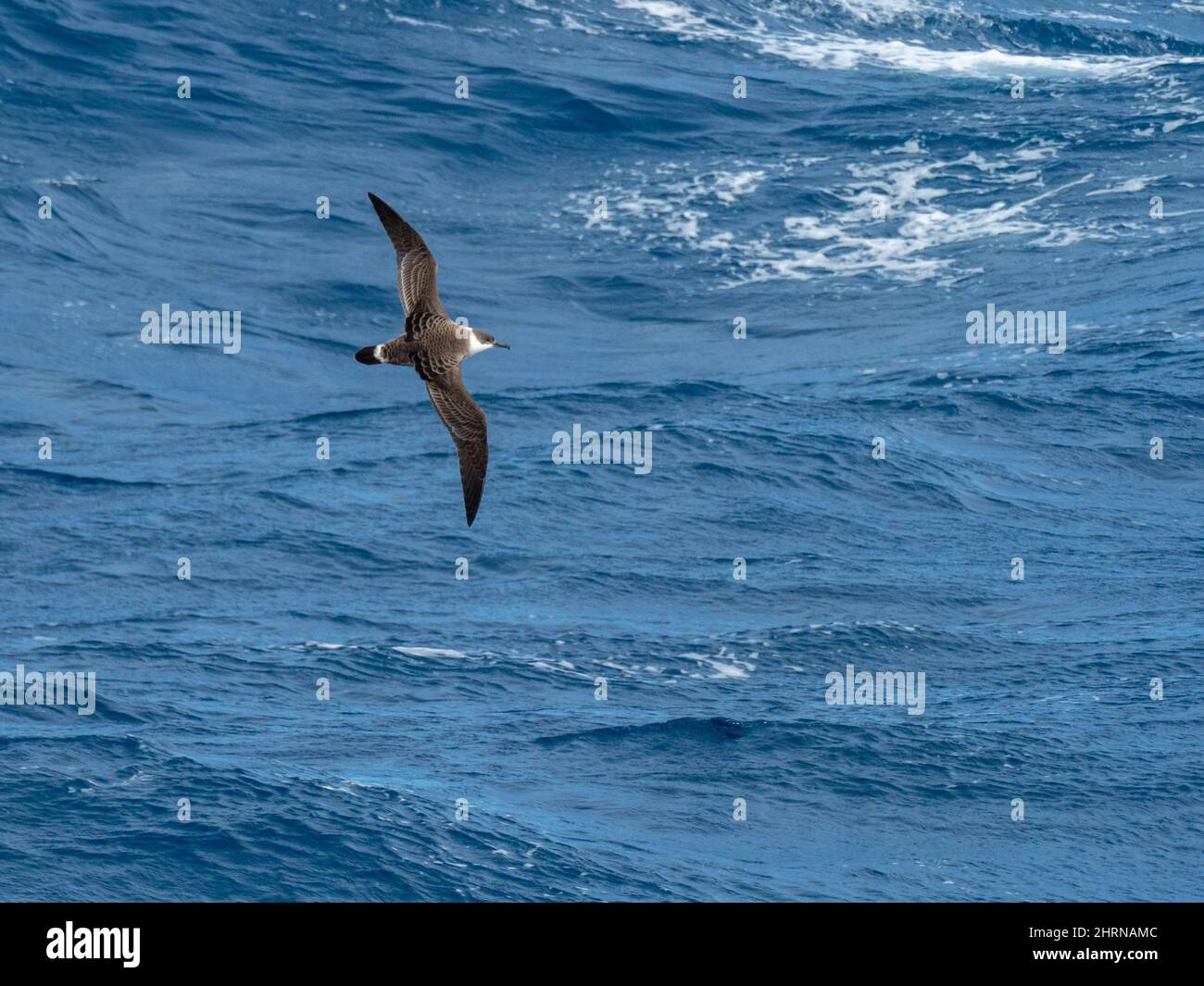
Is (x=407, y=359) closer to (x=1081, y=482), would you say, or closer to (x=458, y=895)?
(x=458, y=895)

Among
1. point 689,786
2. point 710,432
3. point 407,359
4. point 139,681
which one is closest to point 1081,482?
point 710,432

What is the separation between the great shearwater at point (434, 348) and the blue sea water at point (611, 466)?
1122cm

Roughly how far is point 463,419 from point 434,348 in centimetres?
82

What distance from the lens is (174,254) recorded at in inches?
2346

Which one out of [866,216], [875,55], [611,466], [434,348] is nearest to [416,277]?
[434,348]

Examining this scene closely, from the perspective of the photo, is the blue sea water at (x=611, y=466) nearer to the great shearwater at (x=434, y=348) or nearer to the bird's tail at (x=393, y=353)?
the great shearwater at (x=434, y=348)

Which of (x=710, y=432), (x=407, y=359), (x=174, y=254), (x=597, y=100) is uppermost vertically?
(x=597, y=100)

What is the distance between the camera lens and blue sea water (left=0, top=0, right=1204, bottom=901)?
110 ft

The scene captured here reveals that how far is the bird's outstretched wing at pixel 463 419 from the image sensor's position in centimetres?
1912

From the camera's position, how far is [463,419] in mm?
19344

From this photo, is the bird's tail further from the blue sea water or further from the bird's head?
the blue sea water

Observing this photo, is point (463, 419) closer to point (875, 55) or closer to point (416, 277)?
point (416, 277)

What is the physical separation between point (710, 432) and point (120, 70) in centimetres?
2361

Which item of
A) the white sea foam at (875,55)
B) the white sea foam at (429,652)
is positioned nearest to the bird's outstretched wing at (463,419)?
the white sea foam at (429,652)
